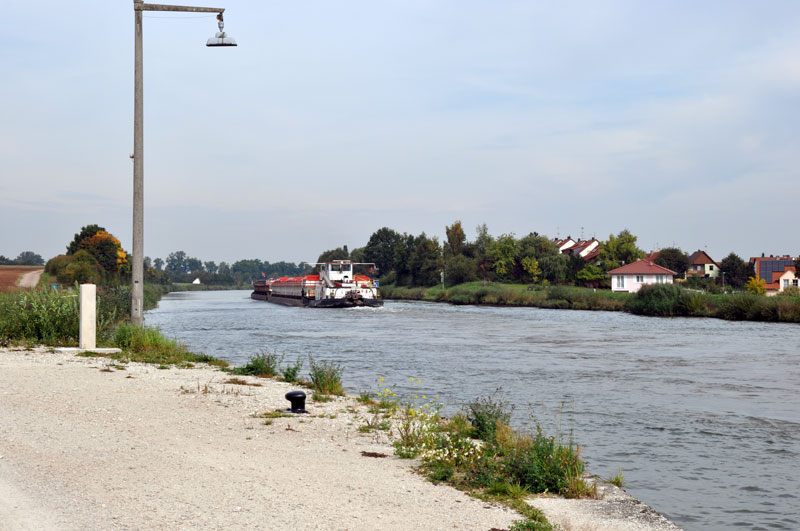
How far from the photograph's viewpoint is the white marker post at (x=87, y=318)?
611 inches

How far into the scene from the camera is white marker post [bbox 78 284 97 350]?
15.5 m

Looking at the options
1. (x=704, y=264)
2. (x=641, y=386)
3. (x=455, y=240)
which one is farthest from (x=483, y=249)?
(x=641, y=386)

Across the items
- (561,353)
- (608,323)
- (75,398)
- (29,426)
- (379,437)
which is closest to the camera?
(29,426)

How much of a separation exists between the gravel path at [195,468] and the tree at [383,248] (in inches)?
4393

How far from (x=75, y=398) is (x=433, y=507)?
6224mm

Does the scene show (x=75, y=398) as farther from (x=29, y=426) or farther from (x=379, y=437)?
(x=379, y=437)

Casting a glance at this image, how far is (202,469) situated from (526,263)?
88.2 meters

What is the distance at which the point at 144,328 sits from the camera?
55.4 ft

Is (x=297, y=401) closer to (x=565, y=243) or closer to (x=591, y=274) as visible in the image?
(x=591, y=274)

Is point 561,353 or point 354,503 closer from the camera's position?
point 354,503

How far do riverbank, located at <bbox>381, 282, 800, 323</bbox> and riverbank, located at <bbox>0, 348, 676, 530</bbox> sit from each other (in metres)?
40.1

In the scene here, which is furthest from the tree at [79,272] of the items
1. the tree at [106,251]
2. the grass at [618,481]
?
the grass at [618,481]

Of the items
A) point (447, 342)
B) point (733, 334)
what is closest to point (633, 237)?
point (733, 334)

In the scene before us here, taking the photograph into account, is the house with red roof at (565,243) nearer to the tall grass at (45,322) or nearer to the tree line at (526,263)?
the tree line at (526,263)
